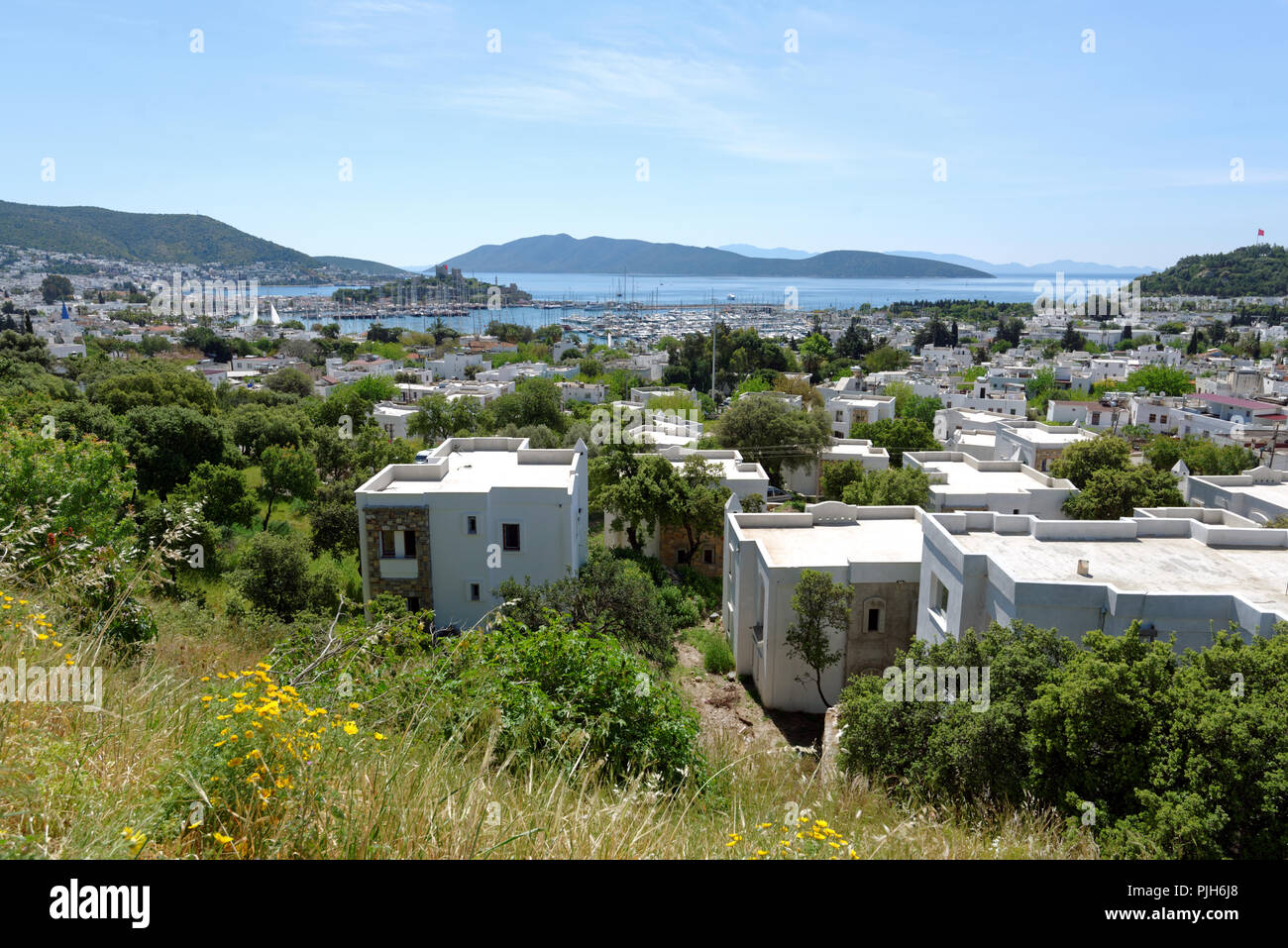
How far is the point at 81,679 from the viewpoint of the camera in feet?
14.2

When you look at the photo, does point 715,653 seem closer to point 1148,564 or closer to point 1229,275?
point 1148,564

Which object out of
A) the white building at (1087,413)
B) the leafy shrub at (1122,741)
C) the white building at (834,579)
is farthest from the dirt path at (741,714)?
the white building at (1087,413)

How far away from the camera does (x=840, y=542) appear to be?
1745cm

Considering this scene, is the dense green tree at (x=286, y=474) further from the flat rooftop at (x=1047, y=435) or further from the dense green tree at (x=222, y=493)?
the flat rooftop at (x=1047, y=435)

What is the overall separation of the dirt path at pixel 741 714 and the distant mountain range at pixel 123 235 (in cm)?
18603

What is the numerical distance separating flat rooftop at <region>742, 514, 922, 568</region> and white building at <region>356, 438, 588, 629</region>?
14.1ft

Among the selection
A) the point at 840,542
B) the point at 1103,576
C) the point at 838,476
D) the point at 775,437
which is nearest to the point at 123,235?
the point at 775,437

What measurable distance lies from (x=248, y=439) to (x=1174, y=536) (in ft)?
117

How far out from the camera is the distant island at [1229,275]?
6393 inches

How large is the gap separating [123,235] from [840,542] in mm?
195883

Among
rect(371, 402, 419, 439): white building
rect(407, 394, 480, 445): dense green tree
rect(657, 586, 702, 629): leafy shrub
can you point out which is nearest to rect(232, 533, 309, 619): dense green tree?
rect(657, 586, 702, 629): leafy shrub

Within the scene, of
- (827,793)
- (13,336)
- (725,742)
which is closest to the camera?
(827,793)
